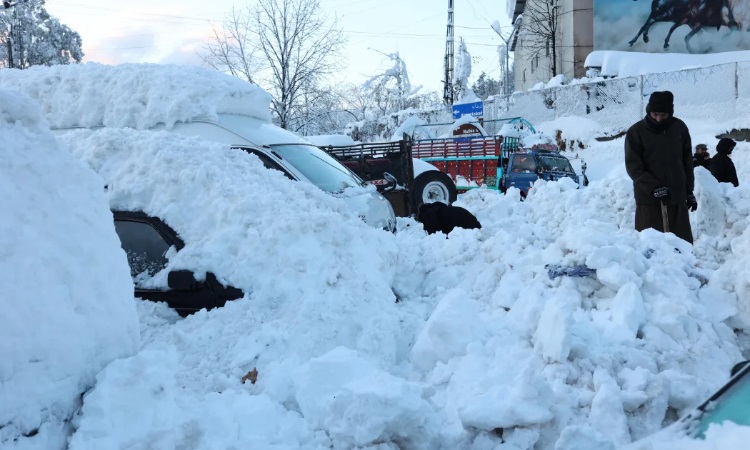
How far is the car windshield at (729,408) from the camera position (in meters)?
1.77

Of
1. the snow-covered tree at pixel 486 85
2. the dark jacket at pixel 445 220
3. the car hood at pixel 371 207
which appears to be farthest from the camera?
the snow-covered tree at pixel 486 85

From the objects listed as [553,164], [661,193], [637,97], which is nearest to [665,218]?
[661,193]

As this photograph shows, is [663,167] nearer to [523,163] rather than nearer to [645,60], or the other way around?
[523,163]

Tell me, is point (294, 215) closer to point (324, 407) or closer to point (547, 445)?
point (324, 407)

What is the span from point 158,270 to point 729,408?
3.58 m

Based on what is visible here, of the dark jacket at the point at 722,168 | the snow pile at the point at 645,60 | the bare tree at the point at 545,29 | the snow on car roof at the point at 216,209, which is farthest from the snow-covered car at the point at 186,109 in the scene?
the bare tree at the point at 545,29

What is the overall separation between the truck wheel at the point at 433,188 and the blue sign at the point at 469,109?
12918 mm

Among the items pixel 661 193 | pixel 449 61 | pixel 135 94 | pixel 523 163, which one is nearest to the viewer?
pixel 661 193

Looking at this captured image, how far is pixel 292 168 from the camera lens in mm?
7473

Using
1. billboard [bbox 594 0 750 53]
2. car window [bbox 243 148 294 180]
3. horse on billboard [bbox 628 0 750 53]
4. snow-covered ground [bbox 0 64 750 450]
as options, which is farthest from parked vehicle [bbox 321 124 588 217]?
horse on billboard [bbox 628 0 750 53]

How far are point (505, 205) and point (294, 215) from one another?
6.56 m

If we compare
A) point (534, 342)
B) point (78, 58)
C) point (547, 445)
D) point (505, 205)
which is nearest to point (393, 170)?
point (505, 205)

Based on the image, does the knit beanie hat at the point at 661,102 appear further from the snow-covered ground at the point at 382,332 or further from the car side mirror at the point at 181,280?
the car side mirror at the point at 181,280

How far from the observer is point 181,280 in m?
4.04
